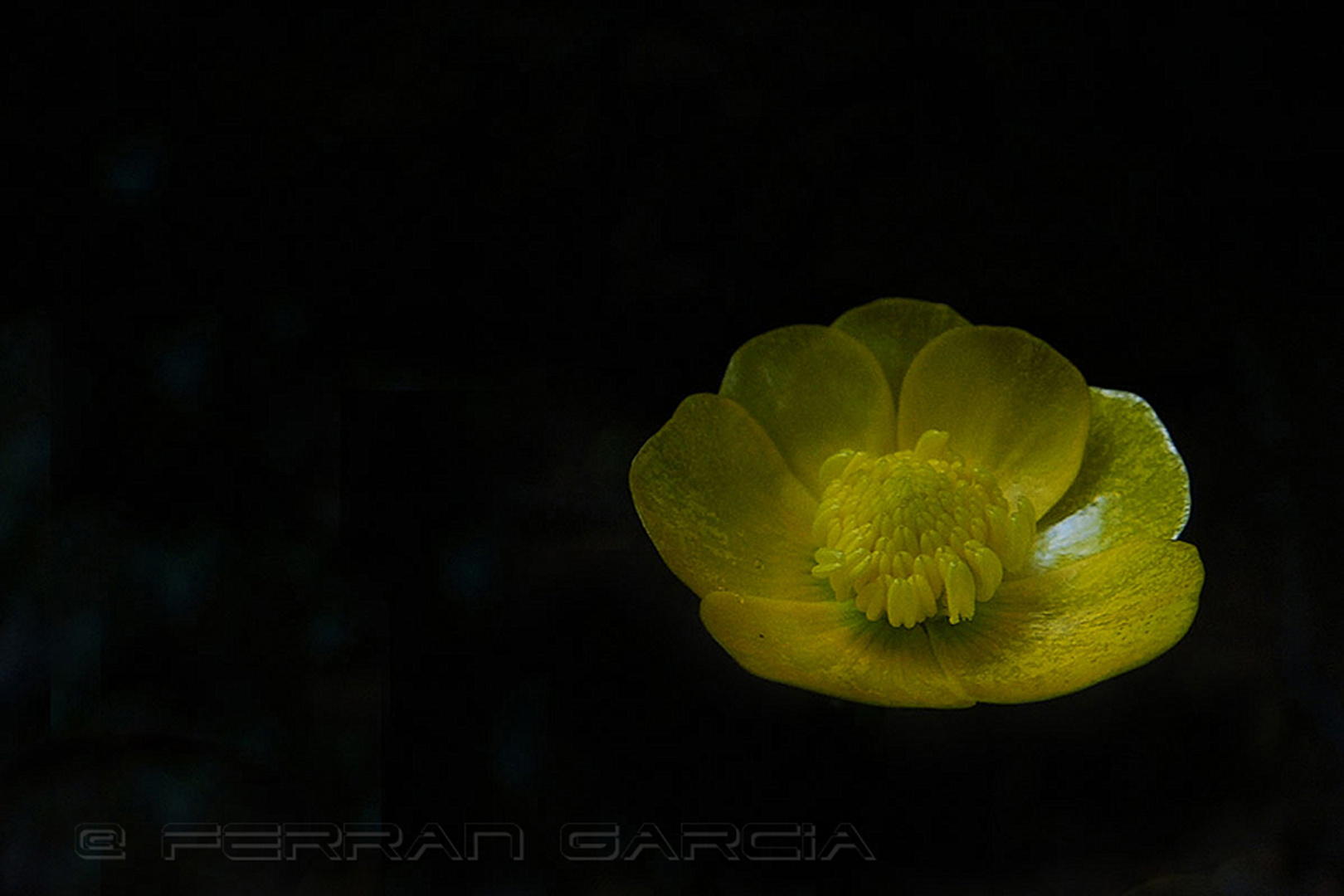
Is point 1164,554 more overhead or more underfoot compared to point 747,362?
more underfoot

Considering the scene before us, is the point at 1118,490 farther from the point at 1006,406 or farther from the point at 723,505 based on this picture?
the point at 723,505

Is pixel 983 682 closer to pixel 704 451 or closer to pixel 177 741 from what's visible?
pixel 704 451

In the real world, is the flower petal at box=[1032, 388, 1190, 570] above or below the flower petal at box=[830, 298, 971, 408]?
below

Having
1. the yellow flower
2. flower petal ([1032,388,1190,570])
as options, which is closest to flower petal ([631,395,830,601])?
the yellow flower

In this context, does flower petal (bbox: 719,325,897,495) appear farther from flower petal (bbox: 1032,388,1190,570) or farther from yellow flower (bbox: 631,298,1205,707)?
flower petal (bbox: 1032,388,1190,570)

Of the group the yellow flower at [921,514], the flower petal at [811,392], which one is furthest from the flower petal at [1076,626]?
the flower petal at [811,392]

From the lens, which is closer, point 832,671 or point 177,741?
point 832,671

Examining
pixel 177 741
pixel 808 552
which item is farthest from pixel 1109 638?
pixel 177 741
